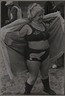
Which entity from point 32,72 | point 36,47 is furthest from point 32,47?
point 32,72

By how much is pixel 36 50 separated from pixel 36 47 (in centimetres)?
2

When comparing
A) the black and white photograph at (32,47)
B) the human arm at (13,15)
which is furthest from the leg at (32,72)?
the human arm at (13,15)

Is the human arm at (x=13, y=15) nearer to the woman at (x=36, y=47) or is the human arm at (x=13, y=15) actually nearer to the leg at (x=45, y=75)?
the woman at (x=36, y=47)

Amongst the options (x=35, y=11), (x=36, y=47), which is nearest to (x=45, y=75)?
(x=36, y=47)

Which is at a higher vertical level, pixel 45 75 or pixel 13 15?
pixel 13 15

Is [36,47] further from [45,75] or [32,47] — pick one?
[45,75]

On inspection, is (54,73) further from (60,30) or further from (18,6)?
(18,6)

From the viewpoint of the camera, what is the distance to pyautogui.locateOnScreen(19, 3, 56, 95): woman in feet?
5.88

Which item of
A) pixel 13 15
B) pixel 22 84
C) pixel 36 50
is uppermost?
pixel 13 15

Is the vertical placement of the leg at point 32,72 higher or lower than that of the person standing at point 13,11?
lower

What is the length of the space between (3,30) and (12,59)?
0.49ft

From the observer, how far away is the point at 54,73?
6.03 ft

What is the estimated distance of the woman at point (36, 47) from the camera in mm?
1791

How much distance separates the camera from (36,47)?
1.80 metres
